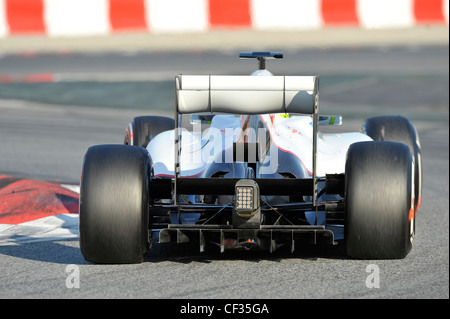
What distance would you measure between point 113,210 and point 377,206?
1585 mm

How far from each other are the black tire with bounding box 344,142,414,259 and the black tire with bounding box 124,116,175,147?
2637 millimetres

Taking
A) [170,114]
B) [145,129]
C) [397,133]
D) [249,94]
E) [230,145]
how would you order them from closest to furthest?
1. [249,94]
2. [230,145]
3. [397,133]
4. [145,129]
5. [170,114]

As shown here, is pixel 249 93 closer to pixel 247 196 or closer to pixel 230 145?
pixel 247 196

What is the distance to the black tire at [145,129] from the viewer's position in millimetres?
8531

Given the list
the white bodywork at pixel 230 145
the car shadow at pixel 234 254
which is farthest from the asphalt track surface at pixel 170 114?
the white bodywork at pixel 230 145

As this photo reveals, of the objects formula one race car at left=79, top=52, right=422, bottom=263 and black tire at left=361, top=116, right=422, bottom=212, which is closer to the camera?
formula one race car at left=79, top=52, right=422, bottom=263

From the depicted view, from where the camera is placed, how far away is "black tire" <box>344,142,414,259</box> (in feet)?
20.1

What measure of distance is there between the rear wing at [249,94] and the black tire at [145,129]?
243 cm

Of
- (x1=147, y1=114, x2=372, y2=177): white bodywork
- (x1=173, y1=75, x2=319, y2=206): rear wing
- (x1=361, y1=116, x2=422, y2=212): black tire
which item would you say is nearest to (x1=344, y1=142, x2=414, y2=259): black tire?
(x1=173, y1=75, x2=319, y2=206): rear wing

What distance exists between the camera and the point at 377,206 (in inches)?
241

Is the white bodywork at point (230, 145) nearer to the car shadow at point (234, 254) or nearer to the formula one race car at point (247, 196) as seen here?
the formula one race car at point (247, 196)

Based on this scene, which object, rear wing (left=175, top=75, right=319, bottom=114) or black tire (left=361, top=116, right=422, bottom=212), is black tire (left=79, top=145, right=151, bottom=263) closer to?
rear wing (left=175, top=75, right=319, bottom=114)

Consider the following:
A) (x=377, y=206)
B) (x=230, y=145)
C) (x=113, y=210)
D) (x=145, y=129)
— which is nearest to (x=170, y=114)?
(x=145, y=129)

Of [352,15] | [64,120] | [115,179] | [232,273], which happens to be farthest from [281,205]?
[352,15]
